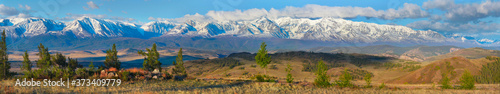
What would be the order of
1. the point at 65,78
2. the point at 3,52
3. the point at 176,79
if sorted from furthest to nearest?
the point at 3,52 → the point at 176,79 → the point at 65,78

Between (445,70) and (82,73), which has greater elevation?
(82,73)

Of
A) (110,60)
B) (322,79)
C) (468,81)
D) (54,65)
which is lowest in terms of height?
(468,81)

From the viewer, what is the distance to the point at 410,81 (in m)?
89.9

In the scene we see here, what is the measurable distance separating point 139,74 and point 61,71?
8.56 meters

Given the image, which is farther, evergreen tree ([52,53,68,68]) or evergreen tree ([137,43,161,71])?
evergreen tree ([137,43,161,71])

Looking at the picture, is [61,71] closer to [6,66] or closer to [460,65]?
[6,66]

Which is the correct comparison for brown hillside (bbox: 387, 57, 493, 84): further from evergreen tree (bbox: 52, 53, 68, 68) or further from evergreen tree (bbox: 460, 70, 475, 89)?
evergreen tree (bbox: 52, 53, 68, 68)

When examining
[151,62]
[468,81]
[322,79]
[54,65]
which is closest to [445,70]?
[468,81]

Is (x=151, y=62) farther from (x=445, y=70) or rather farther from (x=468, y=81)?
(x=445, y=70)

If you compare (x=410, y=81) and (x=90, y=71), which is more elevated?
(x=90, y=71)

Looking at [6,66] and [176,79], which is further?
[6,66]

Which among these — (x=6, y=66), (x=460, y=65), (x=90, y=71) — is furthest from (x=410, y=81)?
(x=6, y=66)

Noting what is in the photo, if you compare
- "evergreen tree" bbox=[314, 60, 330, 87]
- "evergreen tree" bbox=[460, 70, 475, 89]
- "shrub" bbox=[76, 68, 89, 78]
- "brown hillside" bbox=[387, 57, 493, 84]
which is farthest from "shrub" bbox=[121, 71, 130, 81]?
"brown hillside" bbox=[387, 57, 493, 84]

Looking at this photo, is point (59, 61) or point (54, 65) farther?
point (59, 61)
